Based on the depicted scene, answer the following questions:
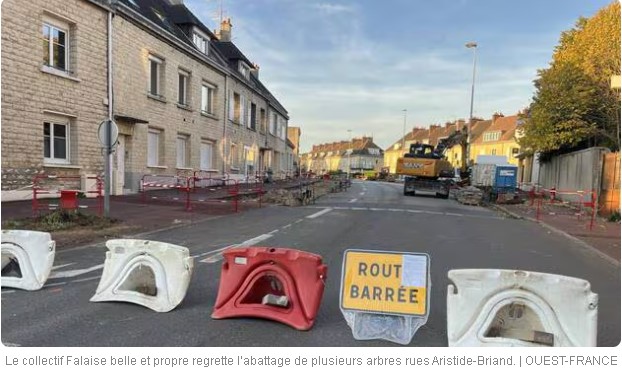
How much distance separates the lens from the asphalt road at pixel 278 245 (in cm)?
441

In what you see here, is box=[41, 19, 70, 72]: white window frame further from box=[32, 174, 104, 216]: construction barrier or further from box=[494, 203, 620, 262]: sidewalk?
box=[494, 203, 620, 262]: sidewalk

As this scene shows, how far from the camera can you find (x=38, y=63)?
1521cm

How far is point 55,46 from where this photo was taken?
1622 centimetres

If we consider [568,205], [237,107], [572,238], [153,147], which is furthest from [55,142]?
[568,205]

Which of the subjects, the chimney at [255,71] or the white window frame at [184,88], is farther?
the chimney at [255,71]

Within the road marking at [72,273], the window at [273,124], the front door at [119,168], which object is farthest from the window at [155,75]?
the window at [273,124]

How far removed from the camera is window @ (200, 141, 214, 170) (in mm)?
27972

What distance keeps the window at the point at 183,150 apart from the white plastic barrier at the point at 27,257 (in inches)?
769

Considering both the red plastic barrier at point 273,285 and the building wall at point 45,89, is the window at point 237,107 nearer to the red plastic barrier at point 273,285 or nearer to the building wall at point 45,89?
the building wall at point 45,89

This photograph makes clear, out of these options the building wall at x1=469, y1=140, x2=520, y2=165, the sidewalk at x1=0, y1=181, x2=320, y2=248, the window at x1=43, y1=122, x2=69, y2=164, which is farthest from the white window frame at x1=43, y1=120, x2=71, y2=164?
the building wall at x1=469, y1=140, x2=520, y2=165

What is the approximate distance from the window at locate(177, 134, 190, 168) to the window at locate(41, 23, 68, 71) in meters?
8.91

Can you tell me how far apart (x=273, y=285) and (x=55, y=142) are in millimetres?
14062
